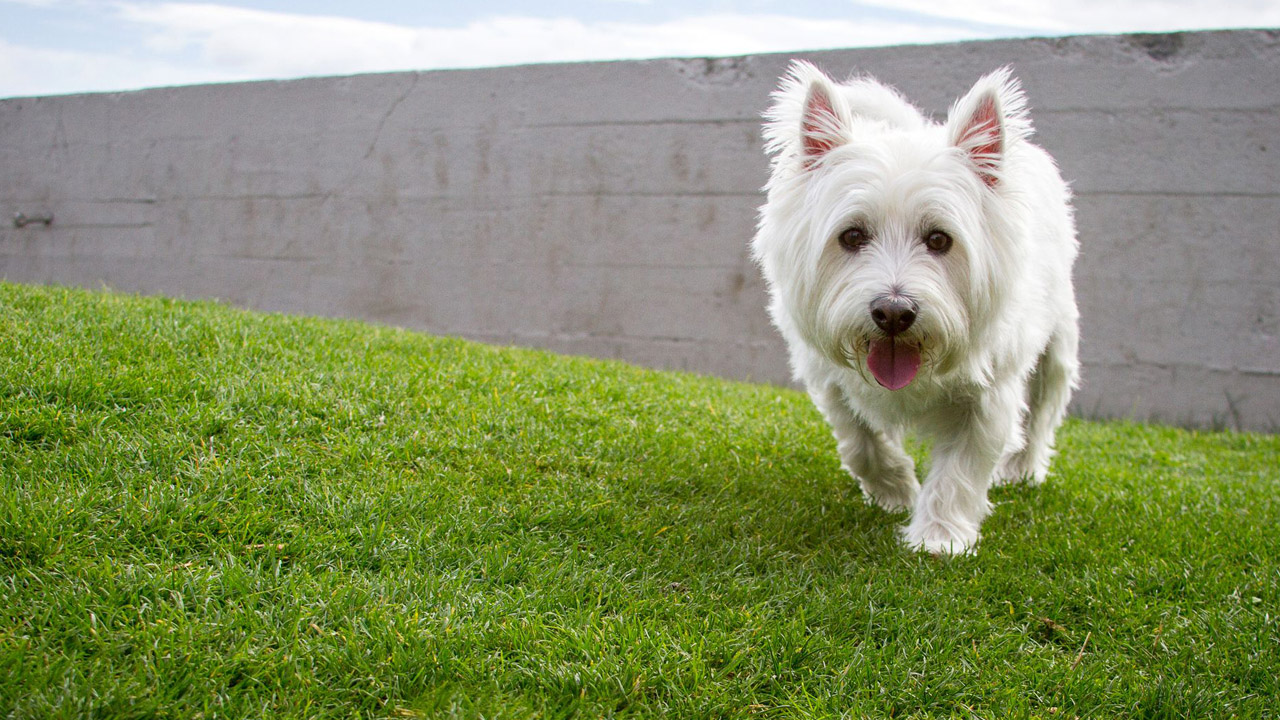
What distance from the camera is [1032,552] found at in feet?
10.9

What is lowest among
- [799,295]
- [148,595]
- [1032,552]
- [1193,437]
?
[1193,437]

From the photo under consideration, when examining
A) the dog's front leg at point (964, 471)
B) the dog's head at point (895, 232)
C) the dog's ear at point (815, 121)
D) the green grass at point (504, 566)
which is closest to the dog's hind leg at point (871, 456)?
the green grass at point (504, 566)

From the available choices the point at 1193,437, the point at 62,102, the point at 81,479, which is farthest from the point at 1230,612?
the point at 62,102

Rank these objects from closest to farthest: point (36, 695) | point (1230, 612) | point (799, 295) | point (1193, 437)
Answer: point (36, 695)
point (1230, 612)
point (799, 295)
point (1193, 437)

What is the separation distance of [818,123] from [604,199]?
500 cm

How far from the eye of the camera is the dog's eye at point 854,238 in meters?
3.04

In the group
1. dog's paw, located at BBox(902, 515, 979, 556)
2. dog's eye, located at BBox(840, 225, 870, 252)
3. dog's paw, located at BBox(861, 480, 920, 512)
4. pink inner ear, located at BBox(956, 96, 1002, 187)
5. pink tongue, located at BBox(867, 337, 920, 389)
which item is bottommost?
dog's paw, located at BBox(861, 480, 920, 512)

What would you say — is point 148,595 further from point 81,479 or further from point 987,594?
point 987,594

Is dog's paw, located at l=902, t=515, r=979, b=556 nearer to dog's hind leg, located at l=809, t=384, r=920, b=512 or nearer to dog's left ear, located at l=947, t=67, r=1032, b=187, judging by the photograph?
dog's hind leg, located at l=809, t=384, r=920, b=512

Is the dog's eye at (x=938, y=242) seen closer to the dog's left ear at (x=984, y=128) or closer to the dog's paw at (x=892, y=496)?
the dog's left ear at (x=984, y=128)

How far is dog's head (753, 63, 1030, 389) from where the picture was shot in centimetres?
290

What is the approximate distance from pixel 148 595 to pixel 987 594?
8.05 ft

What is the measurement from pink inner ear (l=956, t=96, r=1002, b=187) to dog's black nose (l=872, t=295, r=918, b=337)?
2.18 ft

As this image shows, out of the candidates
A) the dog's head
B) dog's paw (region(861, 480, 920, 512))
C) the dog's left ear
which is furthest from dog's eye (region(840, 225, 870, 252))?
dog's paw (region(861, 480, 920, 512))
